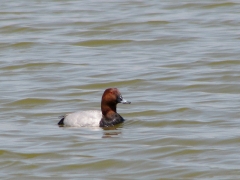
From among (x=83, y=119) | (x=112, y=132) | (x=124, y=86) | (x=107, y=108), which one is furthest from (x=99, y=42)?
(x=112, y=132)

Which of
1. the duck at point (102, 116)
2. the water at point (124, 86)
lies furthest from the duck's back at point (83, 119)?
the water at point (124, 86)

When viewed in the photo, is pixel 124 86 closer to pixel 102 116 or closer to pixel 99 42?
pixel 102 116

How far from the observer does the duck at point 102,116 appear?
455 inches

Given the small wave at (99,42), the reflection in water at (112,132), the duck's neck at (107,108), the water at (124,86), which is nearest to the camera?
the water at (124,86)

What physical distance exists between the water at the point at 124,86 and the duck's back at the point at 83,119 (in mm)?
112

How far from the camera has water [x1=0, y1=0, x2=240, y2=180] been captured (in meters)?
9.59

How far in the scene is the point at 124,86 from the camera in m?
14.2

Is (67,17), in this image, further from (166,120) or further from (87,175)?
(87,175)

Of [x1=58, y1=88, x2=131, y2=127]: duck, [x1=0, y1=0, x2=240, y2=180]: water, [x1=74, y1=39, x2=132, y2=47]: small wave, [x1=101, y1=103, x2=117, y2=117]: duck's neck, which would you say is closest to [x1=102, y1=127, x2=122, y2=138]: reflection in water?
[x1=0, y1=0, x2=240, y2=180]: water

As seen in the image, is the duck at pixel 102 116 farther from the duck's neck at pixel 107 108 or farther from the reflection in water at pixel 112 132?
the reflection in water at pixel 112 132

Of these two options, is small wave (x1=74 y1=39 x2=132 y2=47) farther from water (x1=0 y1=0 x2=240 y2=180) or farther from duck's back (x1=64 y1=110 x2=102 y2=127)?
duck's back (x1=64 y1=110 x2=102 y2=127)

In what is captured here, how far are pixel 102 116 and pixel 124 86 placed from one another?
2.40m

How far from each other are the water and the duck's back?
0.11 m

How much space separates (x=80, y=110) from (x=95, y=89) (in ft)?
4.63
